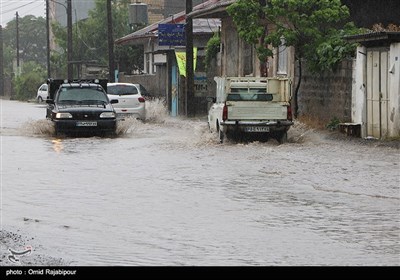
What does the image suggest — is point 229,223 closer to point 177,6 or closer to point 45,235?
point 45,235

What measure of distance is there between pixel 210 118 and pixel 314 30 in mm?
5462

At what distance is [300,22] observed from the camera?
3325 centimetres

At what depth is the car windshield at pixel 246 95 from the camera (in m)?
26.8

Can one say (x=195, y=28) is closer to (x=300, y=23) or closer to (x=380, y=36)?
(x=300, y=23)

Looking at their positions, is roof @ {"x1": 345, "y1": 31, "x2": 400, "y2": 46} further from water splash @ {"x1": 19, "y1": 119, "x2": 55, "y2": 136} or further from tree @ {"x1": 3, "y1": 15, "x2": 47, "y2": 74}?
tree @ {"x1": 3, "y1": 15, "x2": 47, "y2": 74}

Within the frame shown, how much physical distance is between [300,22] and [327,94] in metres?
2.52

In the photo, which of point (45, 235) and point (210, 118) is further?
point (210, 118)

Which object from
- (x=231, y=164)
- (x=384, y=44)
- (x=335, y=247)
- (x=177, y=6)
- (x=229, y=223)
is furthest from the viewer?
(x=177, y=6)

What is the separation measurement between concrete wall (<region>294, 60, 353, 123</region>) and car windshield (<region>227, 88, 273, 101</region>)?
3.75 metres

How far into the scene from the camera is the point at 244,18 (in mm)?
34281

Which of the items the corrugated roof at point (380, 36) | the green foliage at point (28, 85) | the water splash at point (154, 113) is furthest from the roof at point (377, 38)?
the green foliage at point (28, 85)

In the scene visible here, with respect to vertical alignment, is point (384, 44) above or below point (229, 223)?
above

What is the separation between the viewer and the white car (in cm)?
3788
